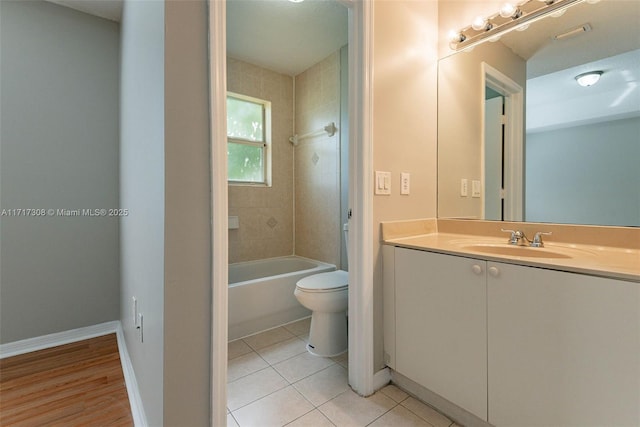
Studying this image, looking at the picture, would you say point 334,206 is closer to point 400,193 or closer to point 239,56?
point 400,193

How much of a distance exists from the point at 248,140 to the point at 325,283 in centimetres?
194

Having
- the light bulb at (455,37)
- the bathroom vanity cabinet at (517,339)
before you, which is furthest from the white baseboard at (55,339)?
the light bulb at (455,37)

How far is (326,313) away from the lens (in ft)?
6.20

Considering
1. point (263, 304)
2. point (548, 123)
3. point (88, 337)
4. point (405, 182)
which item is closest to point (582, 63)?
point (548, 123)

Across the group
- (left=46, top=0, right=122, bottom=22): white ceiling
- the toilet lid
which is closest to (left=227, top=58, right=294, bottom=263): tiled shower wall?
(left=46, top=0, right=122, bottom=22): white ceiling

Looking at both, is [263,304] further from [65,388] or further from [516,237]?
[516,237]

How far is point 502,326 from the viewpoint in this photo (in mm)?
1099

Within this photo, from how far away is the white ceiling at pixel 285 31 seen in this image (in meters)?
2.14

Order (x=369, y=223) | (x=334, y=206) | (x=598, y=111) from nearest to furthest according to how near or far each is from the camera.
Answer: (x=598, y=111) → (x=369, y=223) → (x=334, y=206)

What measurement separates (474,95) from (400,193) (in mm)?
830

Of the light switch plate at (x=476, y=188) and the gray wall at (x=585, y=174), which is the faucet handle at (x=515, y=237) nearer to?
the gray wall at (x=585, y=174)

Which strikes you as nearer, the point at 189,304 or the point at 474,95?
the point at 189,304

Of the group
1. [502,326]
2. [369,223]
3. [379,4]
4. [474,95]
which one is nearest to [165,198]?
[369,223]

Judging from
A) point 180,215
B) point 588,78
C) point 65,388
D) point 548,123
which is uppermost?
point 588,78
